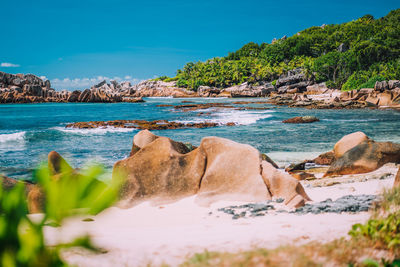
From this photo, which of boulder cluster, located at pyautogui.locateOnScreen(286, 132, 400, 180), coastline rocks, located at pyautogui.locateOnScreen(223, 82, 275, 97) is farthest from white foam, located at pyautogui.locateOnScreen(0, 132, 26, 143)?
coastline rocks, located at pyautogui.locateOnScreen(223, 82, 275, 97)

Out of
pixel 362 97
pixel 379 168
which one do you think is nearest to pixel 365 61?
pixel 362 97

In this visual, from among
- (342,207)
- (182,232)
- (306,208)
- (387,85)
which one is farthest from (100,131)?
(387,85)

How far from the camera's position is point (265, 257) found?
2617 mm

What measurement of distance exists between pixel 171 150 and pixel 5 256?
562cm

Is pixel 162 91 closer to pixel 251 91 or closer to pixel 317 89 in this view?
pixel 251 91

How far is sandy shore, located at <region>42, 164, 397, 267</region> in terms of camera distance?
294 centimetres

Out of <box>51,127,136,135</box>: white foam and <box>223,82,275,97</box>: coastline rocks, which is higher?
<box>223,82,275,97</box>: coastline rocks

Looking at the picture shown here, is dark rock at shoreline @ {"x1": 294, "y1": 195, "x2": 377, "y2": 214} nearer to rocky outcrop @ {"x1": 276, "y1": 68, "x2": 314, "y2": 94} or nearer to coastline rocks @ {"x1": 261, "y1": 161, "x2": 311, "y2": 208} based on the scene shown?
coastline rocks @ {"x1": 261, "y1": 161, "x2": 311, "y2": 208}

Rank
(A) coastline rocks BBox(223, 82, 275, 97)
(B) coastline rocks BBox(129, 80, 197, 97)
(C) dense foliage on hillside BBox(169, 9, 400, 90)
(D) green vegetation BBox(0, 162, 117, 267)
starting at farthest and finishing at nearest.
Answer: (B) coastline rocks BBox(129, 80, 197, 97) → (A) coastline rocks BBox(223, 82, 275, 97) → (C) dense foliage on hillside BBox(169, 9, 400, 90) → (D) green vegetation BBox(0, 162, 117, 267)

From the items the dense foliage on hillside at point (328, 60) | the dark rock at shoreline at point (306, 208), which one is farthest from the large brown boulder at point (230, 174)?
the dense foliage on hillside at point (328, 60)

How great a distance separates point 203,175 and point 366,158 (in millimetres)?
5576

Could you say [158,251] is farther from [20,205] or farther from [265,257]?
[20,205]

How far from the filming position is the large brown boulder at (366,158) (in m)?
9.08

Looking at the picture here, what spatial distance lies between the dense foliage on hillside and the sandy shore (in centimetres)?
6492
